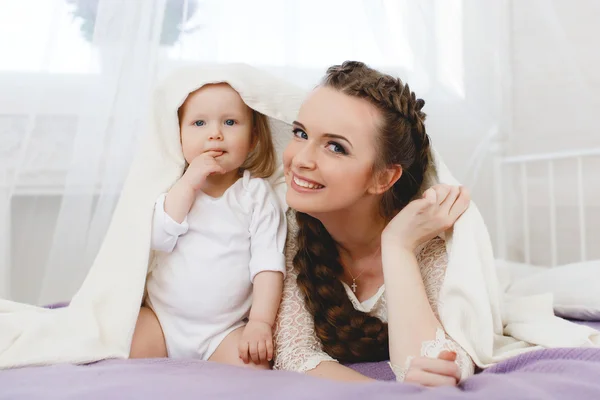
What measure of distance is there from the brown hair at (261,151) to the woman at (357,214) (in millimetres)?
201

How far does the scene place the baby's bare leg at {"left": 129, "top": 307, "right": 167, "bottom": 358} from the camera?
3.92ft

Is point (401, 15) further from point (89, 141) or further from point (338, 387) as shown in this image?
point (338, 387)

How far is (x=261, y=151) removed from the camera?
141 centimetres

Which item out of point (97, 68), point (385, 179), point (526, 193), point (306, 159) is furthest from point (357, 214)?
point (526, 193)

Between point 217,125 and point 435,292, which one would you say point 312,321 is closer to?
point 435,292

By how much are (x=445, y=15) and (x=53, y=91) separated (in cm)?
120

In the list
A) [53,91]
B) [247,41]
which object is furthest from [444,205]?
[53,91]

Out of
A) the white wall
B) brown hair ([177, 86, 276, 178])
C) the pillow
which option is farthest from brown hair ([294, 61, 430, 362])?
the white wall

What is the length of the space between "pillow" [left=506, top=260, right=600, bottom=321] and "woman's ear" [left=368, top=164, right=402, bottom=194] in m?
0.53

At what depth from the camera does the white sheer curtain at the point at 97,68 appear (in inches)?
66.1

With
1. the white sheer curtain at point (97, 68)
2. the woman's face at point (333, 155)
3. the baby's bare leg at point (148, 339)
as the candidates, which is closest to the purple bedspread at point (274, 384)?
the baby's bare leg at point (148, 339)

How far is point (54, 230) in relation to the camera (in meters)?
1.84

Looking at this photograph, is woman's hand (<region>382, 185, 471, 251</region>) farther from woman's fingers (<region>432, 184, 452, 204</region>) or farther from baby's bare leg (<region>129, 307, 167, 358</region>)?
baby's bare leg (<region>129, 307, 167, 358</region>)

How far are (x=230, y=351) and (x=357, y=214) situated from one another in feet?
1.19
